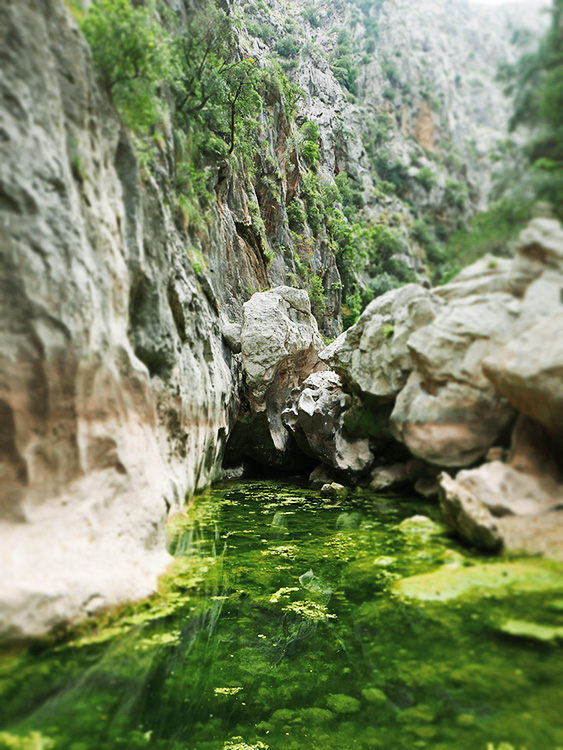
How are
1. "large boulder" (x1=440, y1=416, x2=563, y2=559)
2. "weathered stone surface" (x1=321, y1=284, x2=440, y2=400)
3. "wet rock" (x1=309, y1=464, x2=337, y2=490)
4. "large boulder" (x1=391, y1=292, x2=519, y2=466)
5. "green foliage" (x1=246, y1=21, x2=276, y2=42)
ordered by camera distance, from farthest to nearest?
"green foliage" (x1=246, y1=21, x2=276, y2=42) → "wet rock" (x1=309, y1=464, x2=337, y2=490) → "weathered stone surface" (x1=321, y1=284, x2=440, y2=400) → "large boulder" (x1=391, y1=292, x2=519, y2=466) → "large boulder" (x1=440, y1=416, x2=563, y2=559)

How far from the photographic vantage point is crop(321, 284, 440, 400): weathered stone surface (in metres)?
14.1

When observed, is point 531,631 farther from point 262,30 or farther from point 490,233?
point 262,30

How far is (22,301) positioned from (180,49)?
1132cm

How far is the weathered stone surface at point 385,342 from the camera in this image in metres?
14.1

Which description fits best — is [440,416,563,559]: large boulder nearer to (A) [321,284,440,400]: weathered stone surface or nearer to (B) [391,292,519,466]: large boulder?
(B) [391,292,519,466]: large boulder

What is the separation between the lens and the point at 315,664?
649 centimetres

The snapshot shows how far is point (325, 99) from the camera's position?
145ft

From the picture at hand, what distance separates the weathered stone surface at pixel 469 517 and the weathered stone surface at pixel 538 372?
1.92 meters

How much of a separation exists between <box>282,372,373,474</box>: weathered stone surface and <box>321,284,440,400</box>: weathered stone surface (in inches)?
76.7

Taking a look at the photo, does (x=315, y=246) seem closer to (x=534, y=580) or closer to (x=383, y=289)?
(x=383, y=289)

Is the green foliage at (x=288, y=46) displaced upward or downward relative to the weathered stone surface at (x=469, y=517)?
upward

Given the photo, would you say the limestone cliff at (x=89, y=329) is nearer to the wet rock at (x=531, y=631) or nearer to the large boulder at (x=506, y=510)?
the wet rock at (x=531, y=631)

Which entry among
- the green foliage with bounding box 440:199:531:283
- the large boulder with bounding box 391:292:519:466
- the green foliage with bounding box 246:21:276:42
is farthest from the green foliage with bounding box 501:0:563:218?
the green foliage with bounding box 246:21:276:42

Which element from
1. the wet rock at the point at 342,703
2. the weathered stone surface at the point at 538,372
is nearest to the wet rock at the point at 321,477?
the weathered stone surface at the point at 538,372
